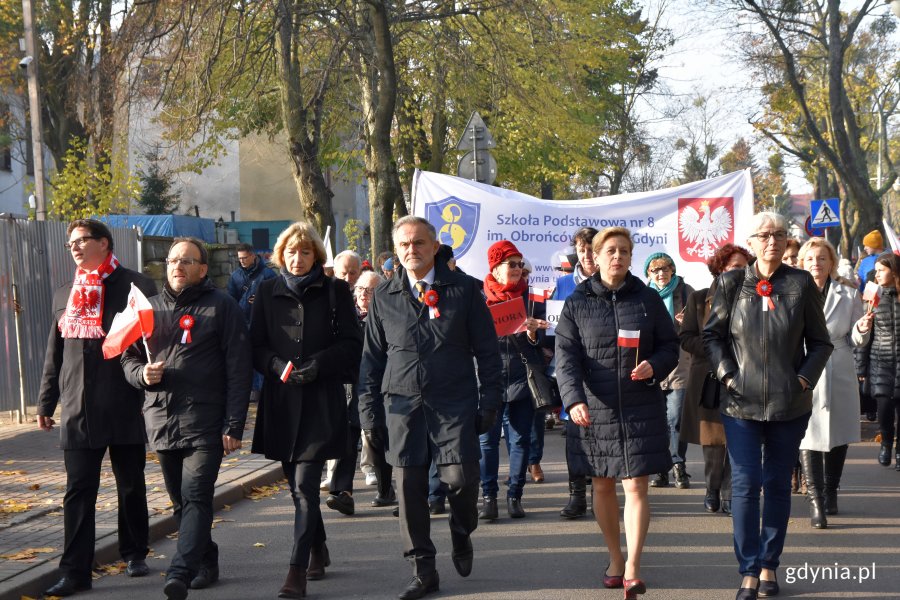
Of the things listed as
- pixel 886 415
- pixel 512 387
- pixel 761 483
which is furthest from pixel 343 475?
pixel 886 415

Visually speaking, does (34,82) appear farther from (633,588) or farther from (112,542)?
(633,588)

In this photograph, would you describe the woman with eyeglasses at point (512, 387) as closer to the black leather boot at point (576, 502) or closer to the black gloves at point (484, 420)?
the black leather boot at point (576, 502)

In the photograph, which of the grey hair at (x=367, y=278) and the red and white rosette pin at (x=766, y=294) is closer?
the red and white rosette pin at (x=766, y=294)

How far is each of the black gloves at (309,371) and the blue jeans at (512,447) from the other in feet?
7.26

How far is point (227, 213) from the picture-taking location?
152ft

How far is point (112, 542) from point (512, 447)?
9.55 feet

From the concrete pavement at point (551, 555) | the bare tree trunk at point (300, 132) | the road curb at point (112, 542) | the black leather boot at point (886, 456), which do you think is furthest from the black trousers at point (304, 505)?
the bare tree trunk at point (300, 132)

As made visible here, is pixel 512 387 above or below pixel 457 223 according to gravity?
below

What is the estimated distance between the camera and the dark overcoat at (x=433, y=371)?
6.11 metres

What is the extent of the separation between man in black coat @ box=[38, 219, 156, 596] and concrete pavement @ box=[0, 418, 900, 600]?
35cm

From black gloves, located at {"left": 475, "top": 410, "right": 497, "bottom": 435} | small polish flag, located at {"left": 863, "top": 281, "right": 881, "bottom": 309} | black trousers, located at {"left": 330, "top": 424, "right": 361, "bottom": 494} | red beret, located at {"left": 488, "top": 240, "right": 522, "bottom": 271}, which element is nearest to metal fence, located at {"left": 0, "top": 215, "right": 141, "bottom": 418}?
black trousers, located at {"left": 330, "top": 424, "right": 361, "bottom": 494}

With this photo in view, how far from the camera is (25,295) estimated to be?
542 inches

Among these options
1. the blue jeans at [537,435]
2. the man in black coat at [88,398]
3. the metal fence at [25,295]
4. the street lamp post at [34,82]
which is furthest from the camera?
the street lamp post at [34,82]

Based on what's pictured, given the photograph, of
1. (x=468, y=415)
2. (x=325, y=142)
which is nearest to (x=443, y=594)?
(x=468, y=415)
